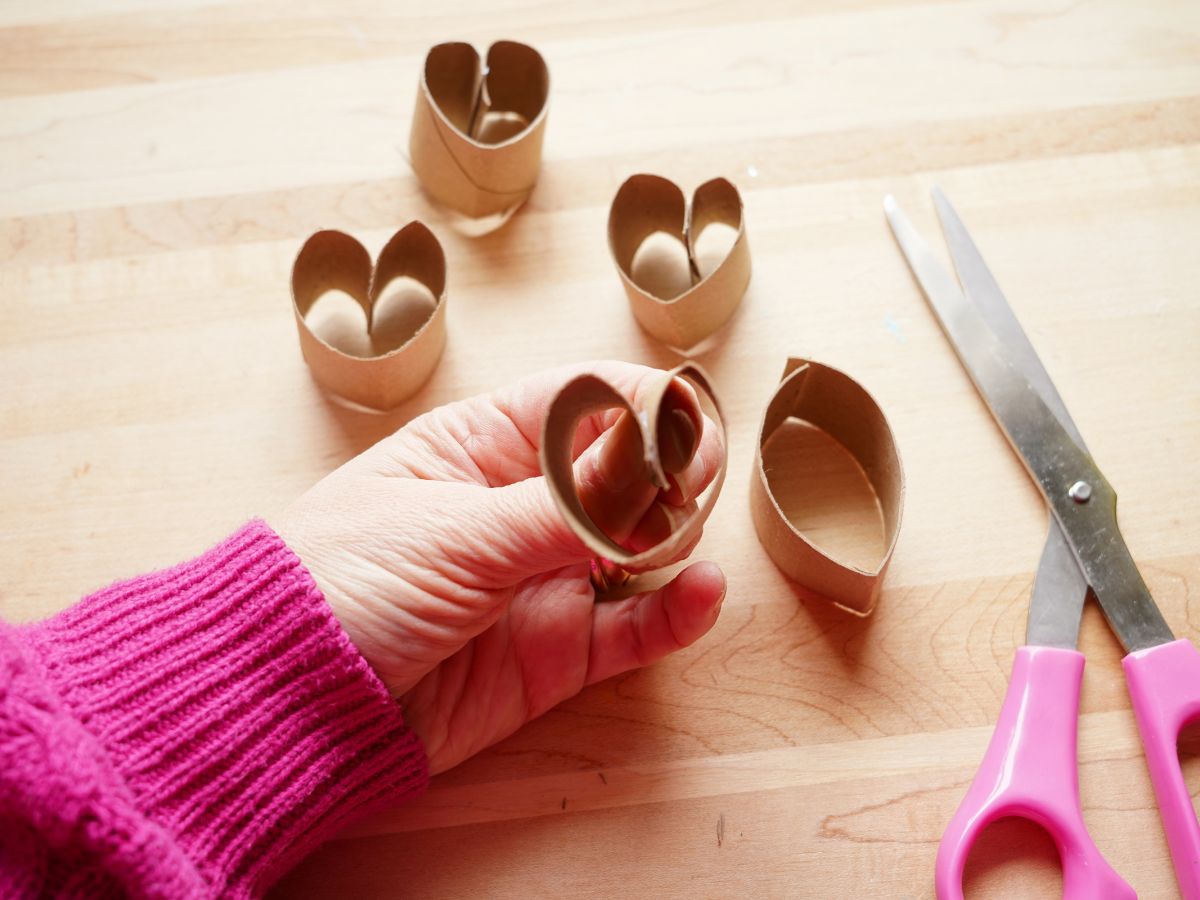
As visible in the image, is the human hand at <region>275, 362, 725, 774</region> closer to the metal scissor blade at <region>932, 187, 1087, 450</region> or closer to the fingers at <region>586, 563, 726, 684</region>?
the fingers at <region>586, 563, 726, 684</region>

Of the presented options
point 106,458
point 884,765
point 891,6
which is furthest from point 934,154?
point 106,458

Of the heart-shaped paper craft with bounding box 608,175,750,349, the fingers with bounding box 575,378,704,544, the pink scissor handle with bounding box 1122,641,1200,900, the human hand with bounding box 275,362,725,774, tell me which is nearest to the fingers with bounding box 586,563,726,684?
the human hand with bounding box 275,362,725,774

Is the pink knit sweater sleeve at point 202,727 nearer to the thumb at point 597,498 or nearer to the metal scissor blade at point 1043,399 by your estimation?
the thumb at point 597,498

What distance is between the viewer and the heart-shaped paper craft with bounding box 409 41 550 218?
797mm

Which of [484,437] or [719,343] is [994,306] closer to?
[719,343]

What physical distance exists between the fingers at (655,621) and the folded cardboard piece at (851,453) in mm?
68

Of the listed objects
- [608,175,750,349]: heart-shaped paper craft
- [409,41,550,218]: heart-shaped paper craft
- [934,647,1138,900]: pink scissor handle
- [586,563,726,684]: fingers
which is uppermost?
[409,41,550,218]: heart-shaped paper craft

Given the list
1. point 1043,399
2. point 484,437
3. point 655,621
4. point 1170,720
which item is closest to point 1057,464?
point 1043,399

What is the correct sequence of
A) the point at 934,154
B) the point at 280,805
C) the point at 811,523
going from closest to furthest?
the point at 280,805
the point at 811,523
the point at 934,154

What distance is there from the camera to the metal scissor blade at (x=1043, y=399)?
2.33 feet

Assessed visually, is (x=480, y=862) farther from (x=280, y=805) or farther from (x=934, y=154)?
(x=934, y=154)

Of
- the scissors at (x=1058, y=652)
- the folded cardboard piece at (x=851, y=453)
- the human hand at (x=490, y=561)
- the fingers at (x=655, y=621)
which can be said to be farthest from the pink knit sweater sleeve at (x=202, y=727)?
the scissors at (x=1058, y=652)

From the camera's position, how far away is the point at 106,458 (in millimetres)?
773

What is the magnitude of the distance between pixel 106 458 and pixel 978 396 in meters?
0.72
